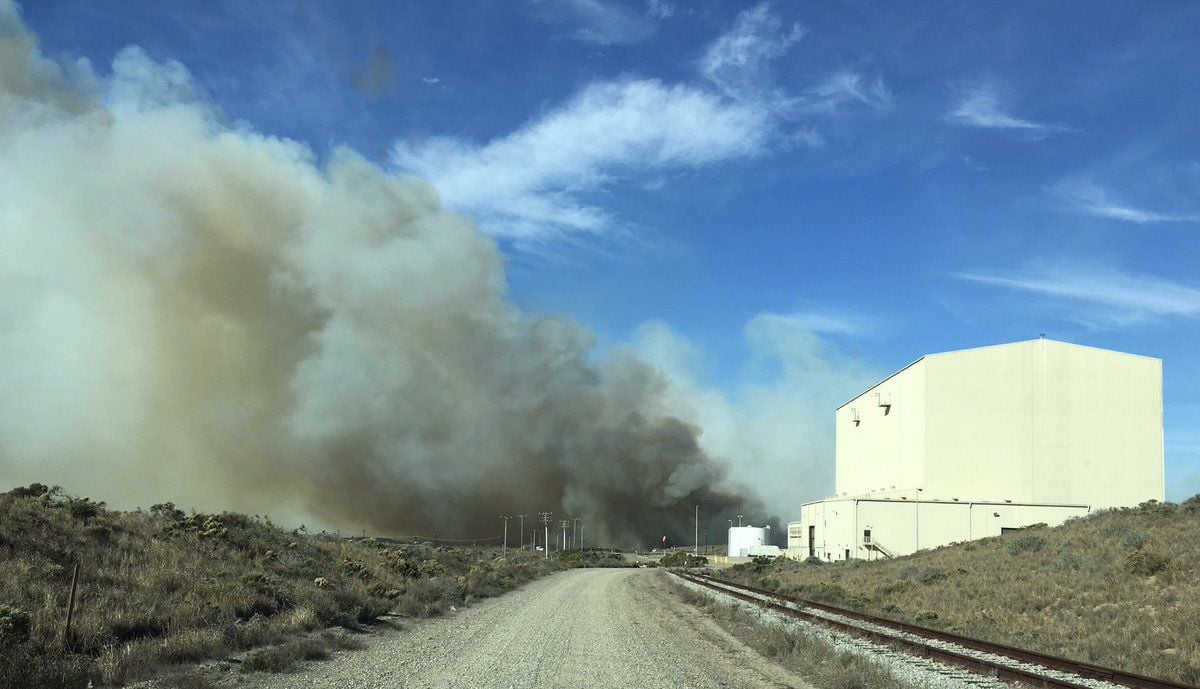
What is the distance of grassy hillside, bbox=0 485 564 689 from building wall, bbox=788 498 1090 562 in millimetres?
34315

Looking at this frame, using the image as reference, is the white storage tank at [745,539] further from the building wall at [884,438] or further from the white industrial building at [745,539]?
the building wall at [884,438]

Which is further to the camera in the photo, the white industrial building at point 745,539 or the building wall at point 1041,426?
the white industrial building at point 745,539

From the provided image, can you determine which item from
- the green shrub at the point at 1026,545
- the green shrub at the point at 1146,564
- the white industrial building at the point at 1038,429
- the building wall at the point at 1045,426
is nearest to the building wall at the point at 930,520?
the white industrial building at the point at 1038,429

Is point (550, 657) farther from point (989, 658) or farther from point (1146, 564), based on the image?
point (1146, 564)

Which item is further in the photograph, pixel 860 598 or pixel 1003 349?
pixel 1003 349

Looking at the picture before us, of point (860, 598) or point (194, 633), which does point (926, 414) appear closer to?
point (860, 598)

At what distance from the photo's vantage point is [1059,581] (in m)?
23.3

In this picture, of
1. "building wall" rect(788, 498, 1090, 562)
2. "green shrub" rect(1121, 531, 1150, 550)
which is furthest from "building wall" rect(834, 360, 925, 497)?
"green shrub" rect(1121, 531, 1150, 550)

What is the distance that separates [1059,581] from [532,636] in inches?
606

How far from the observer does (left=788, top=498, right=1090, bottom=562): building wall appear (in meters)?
53.2

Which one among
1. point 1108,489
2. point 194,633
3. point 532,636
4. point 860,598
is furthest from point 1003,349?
point 194,633

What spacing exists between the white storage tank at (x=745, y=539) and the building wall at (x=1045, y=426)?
37370 millimetres

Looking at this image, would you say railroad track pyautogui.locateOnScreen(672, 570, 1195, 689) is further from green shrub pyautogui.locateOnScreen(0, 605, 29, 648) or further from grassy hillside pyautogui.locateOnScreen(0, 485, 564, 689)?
green shrub pyautogui.locateOnScreen(0, 605, 29, 648)

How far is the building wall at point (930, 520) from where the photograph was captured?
53250 millimetres
